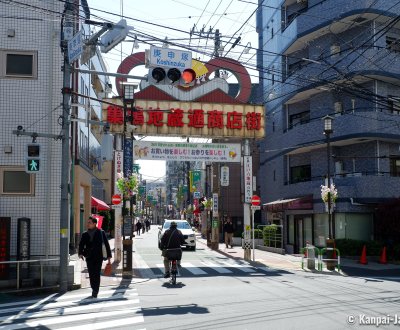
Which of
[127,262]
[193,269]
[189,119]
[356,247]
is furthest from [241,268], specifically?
[356,247]

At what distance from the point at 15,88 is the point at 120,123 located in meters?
8.50

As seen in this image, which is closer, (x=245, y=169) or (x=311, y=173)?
(x=245, y=169)

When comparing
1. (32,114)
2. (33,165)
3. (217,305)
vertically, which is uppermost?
(32,114)

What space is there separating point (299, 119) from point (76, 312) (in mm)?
27384

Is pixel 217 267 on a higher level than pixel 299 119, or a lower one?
lower

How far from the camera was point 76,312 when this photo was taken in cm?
1080

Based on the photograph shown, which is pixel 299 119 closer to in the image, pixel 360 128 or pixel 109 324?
pixel 360 128

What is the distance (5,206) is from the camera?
15734 mm

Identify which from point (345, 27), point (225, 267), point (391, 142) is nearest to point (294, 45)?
point (345, 27)

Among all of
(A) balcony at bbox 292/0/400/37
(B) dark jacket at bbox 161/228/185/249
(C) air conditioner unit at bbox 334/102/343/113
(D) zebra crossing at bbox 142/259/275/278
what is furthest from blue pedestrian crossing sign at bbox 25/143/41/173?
(C) air conditioner unit at bbox 334/102/343/113

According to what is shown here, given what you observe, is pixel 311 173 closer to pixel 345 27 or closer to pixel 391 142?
pixel 391 142

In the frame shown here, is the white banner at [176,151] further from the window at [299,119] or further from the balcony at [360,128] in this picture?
the window at [299,119]

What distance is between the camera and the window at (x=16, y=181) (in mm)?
15883

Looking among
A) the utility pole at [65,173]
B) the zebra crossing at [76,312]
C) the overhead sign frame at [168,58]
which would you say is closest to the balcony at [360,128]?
the overhead sign frame at [168,58]
